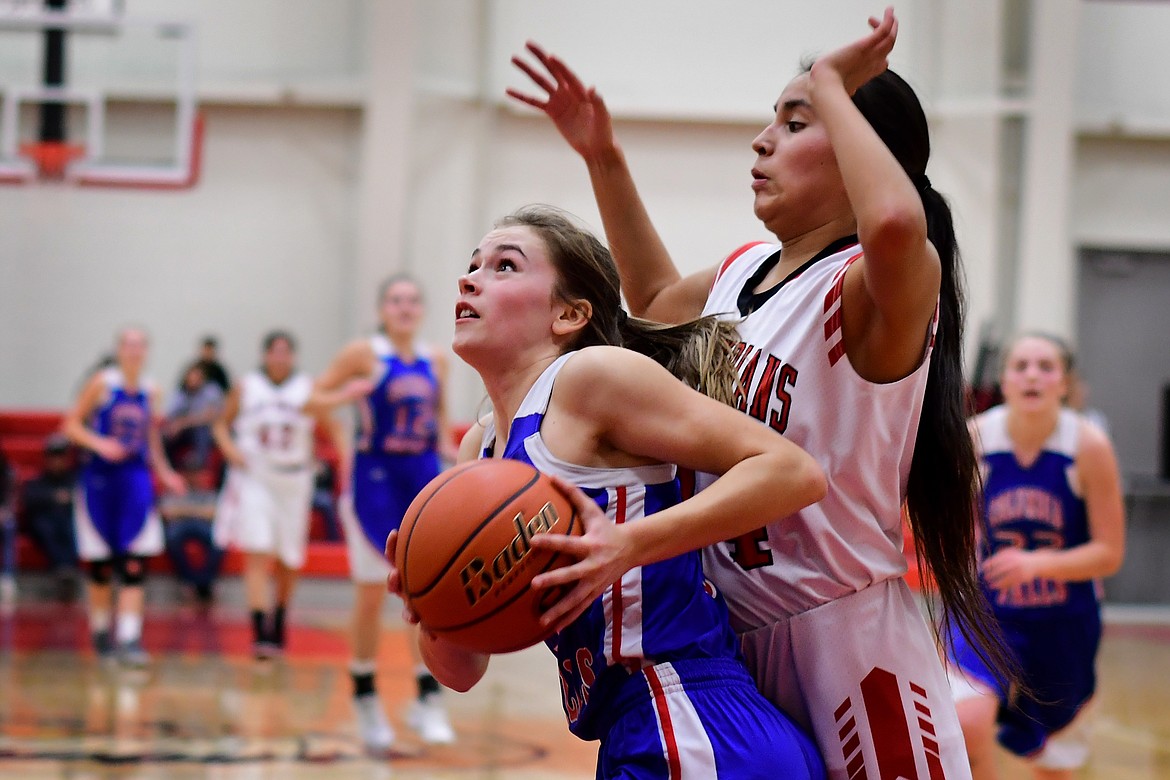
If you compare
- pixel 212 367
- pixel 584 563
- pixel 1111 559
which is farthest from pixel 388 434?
pixel 212 367

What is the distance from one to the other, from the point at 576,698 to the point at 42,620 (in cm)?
795

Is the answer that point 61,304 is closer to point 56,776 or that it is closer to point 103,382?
point 103,382

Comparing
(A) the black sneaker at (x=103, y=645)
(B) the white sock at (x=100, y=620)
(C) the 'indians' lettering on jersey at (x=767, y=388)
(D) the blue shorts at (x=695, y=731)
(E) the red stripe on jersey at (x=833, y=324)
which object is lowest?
(A) the black sneaker at (x=103, y=645)

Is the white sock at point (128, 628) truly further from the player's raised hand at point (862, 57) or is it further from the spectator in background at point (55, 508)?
the player's raised hand at point (862, 57)

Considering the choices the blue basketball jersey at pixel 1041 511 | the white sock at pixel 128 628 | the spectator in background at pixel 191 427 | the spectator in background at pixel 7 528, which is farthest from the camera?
the spectator in background at pixel 191 427

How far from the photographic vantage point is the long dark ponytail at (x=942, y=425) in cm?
199

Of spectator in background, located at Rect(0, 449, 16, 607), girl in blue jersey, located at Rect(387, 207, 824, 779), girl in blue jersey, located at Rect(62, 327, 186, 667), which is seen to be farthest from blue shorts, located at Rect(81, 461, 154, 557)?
girl in blue jersey, located at Rect(387, 207, 824, 779)

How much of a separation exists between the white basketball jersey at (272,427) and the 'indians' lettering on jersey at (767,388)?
6.37 meters

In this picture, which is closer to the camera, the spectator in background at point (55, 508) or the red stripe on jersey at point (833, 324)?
the red stripe on jersey at point (833, 324)

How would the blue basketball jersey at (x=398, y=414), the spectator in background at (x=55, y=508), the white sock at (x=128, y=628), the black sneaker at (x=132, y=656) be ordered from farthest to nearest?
the spectator in background at (x=55, y=508) < the white sock at (x=128, y=628) < the black sneaker at (x=132, y=656) < the blue basketball jersey at (x=398, y=414)

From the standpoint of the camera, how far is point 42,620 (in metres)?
8.85

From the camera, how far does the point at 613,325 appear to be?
6.81 ft

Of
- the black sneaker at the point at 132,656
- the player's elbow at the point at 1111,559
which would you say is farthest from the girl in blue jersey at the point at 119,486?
the player's elbow at the point at 1111,559

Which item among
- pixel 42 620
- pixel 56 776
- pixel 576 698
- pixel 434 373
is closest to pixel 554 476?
pixel 576 698
